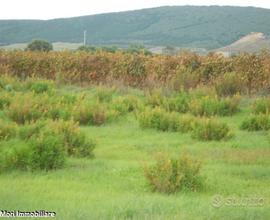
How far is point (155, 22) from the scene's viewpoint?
116m

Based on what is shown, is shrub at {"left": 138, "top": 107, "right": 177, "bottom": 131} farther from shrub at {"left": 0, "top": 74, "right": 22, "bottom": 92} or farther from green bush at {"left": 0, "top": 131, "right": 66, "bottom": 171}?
shrub at {"left": 0, "top": 74, "right": 22, "bottom": 92}

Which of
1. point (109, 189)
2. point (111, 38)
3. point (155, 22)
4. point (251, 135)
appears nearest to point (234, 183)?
point (109, 189)

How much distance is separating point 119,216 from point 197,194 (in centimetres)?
171

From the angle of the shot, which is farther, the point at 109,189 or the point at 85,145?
the point at 85,145

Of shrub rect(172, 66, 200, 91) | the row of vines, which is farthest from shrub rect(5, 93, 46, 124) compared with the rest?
shrub rect(172, 66, 200, 91)

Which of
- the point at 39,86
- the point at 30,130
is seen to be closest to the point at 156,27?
the point at 39,86

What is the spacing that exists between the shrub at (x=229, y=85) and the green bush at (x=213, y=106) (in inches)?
127

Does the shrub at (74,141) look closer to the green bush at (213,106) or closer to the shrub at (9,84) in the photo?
the green bush at (213,106)

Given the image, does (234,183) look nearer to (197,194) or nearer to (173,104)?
(197,194)

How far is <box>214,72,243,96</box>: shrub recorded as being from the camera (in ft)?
66.1

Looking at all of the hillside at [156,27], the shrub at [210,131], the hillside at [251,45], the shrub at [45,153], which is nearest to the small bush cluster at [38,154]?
the shrub at [45,153]

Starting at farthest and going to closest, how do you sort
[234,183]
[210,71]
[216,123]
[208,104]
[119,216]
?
[210,71] < [208,104] < [216,123] < [234,183] < [119,216]

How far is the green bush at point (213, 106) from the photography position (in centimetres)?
1543

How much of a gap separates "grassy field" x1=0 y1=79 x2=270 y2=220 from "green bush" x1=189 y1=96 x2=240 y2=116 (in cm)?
305
